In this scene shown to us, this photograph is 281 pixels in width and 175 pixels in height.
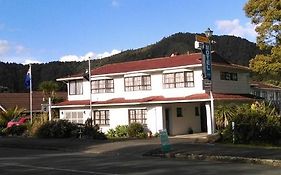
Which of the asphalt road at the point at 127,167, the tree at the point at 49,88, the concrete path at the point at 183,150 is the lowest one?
the asphalt road at the point at 127,167

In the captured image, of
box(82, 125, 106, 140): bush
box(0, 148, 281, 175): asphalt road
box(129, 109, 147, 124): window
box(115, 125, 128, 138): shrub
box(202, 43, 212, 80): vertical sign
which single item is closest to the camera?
box(0, 148, 281, 175): asphalt road

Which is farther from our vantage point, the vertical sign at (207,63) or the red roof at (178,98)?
the red roof at (178,98)

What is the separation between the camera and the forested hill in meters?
82.8

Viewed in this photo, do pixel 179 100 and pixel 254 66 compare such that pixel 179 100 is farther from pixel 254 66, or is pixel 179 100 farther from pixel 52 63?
pixel 52 63

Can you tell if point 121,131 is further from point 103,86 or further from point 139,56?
point 139,56

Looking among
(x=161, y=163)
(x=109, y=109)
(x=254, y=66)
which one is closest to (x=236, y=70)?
(x=254, y=66)

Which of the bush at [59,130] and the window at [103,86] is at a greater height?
the window at [103,86]

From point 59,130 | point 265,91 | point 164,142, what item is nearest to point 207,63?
point 164,142

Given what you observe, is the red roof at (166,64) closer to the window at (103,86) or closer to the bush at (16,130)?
the window at (103,86)

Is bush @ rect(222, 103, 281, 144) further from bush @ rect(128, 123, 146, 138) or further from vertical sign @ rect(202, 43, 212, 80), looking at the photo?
bush @ rect(128, 123, 146, 138)

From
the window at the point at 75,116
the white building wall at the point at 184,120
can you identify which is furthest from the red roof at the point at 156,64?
the window at the point at 75,116

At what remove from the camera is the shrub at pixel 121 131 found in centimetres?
3722

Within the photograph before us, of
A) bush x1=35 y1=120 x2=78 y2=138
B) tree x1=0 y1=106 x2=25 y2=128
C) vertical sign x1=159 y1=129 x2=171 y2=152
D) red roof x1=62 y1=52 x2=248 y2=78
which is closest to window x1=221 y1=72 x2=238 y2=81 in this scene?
red roof x1=62 y1=52 x2=248 y2=78

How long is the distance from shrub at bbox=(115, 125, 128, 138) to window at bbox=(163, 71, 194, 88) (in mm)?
4523
